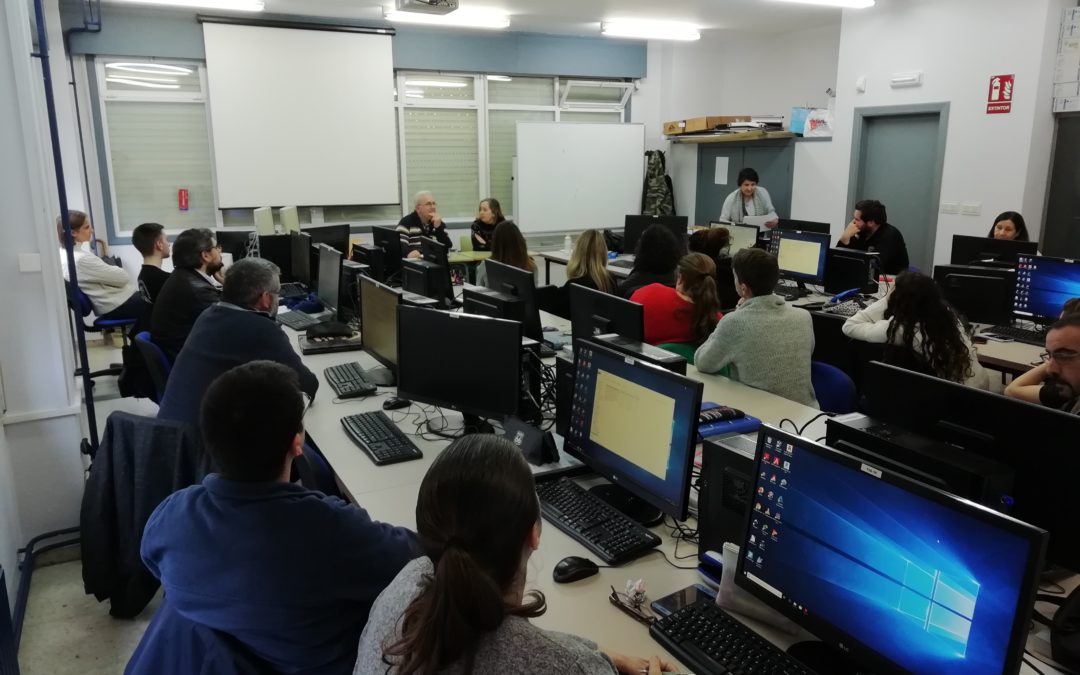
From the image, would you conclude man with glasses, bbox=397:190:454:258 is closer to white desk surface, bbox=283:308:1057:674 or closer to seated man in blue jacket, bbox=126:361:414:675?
white desk surface, bbox=283:308:1057:674

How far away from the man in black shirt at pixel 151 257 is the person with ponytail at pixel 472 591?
4039mm

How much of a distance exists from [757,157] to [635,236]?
2.02m

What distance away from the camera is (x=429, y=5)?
601 cm

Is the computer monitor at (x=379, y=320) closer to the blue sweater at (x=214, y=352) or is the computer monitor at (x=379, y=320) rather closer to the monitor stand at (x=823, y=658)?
the blue sweater at (x=214, y=352)

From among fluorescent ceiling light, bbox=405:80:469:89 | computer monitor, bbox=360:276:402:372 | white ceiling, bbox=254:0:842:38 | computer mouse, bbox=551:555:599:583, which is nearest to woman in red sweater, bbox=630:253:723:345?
computer monitor, bbox=360:276:402:372

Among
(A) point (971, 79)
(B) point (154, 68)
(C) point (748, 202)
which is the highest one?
(B) point (154, 68)

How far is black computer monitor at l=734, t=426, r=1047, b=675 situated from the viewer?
1116 millimetres

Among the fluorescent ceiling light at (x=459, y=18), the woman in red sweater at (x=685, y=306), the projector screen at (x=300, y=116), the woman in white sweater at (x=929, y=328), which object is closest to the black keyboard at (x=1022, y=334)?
the woman in white sweater at (x=929, y=328)

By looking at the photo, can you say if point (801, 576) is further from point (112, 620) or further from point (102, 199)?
point (102, 199)

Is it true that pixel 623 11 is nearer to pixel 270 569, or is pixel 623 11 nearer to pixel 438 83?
pixel 438 83

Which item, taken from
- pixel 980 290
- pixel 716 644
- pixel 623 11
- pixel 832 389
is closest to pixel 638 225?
pixel 623 11

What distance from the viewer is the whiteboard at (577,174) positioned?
877 centimetres

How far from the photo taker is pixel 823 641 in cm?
143

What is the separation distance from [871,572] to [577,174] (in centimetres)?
808
